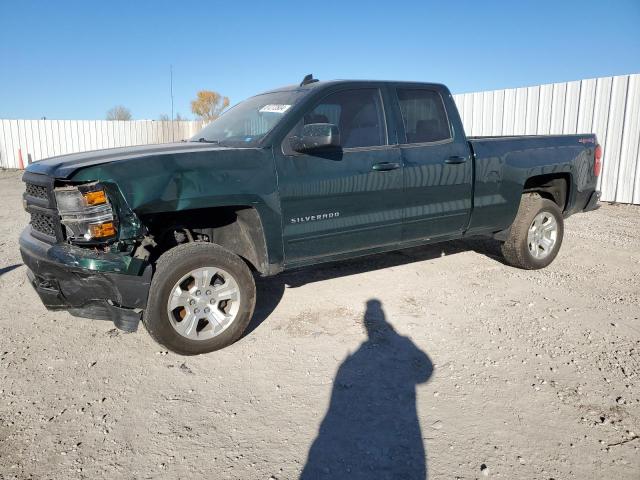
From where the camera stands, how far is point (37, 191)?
3.42 metres

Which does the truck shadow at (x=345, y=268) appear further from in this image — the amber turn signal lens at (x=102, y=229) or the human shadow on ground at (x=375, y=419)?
the amber turn signal lens at (x=102, y=229)

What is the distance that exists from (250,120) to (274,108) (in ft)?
0.88

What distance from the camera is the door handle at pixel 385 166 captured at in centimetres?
404

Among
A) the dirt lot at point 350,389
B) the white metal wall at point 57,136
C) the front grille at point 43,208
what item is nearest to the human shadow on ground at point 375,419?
the dirt lot at point 350,389

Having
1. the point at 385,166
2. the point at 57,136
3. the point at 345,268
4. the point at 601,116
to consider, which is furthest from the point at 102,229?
the point at 57,136

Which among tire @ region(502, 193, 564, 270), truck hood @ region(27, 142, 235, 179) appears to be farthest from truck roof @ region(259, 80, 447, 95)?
tire @ region(502, 193, 564, 270)

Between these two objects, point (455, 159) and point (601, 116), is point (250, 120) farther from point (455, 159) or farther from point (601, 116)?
point (601, 116)

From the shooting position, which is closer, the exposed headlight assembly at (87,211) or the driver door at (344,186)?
the exposed headlight assembly at (87,211)

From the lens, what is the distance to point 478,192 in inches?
186

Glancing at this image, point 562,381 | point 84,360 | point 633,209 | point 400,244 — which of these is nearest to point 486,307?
point 400,244

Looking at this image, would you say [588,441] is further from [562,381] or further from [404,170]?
[404,170]

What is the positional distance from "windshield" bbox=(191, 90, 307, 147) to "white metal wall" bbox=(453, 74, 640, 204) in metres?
7.92

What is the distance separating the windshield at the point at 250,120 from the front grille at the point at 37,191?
1.39 m

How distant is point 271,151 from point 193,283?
115cm
